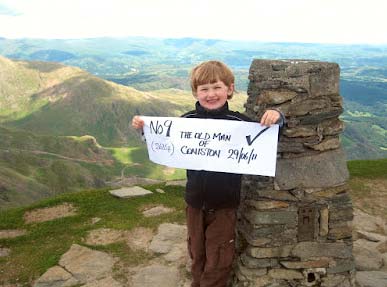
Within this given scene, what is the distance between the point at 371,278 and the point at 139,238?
19.1 feet

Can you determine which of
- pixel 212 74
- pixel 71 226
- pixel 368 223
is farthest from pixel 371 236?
pixel 71 226

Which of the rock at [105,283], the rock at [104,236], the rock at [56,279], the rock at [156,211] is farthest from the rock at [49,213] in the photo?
the rock at [105,283]

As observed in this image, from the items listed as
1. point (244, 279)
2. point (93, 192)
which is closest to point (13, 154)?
point (93, 192)

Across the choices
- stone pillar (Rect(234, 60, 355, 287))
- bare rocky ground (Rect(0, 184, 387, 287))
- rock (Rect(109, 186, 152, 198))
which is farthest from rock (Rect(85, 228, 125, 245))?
stone pillar (Rect(234, 60, 355, 287))

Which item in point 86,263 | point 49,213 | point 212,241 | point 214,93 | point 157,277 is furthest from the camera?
point 49,213

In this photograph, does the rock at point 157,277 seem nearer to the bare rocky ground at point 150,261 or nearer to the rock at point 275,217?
the bare rocky ground at point 150,261

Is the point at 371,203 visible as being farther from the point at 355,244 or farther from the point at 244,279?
the point at 244,279

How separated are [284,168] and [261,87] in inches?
57.0

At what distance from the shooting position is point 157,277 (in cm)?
894

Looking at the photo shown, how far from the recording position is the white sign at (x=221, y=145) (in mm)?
6332

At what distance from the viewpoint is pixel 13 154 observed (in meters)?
146

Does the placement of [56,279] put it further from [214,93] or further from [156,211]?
[214,93]

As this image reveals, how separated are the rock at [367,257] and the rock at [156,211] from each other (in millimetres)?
5837

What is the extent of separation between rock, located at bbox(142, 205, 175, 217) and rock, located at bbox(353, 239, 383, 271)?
230 inches
